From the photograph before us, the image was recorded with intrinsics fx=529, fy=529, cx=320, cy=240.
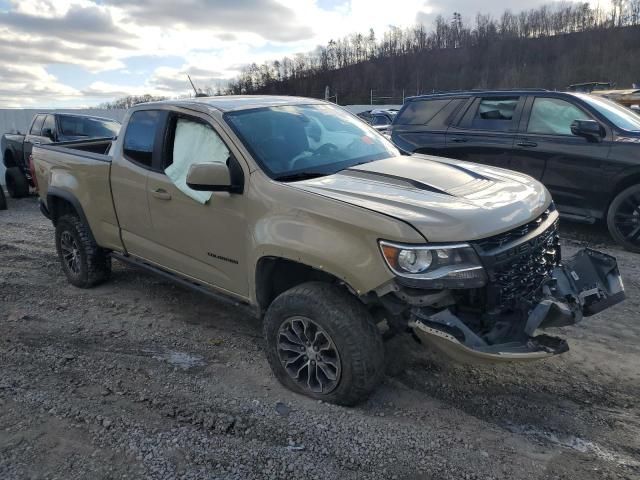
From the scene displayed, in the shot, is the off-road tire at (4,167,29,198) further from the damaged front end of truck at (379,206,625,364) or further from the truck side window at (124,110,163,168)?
the damaged front end of truck at (379,206,625,364)

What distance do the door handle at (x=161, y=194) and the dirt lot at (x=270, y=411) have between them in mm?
1167

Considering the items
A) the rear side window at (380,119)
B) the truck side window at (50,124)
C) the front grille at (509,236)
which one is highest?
the truck side window at (50,124)

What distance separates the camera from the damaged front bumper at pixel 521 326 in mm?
2738

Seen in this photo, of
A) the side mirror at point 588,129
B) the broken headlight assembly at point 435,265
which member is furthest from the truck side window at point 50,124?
the broken headlight assembly at point 435,265

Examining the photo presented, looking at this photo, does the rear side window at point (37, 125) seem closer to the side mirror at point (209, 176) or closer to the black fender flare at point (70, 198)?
the black fender flare at point (70, 198)

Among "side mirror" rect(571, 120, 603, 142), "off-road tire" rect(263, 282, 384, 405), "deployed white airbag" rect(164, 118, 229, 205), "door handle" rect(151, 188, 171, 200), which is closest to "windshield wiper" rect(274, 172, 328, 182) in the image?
"deployed white airbag" rect(164, 118, 229, 205)

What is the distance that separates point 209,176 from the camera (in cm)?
336

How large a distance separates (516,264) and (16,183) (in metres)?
11.7

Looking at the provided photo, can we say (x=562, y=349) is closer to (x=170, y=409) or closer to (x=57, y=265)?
(x=170, y=409)

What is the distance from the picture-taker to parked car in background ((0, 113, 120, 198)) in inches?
437

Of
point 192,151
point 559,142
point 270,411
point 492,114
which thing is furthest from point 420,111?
point 270,411

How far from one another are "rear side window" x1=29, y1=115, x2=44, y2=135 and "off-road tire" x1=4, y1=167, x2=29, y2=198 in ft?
2.98

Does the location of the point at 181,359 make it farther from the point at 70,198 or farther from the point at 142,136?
the point at 70,198

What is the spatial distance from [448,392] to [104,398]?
2.23 meters
